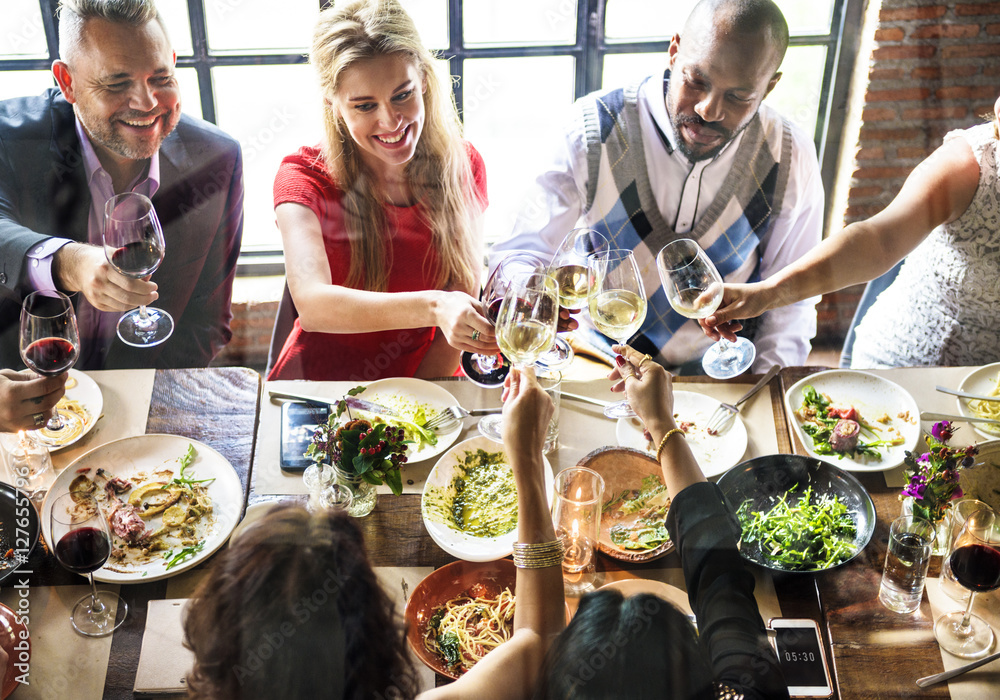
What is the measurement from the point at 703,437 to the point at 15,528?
1.19 metres

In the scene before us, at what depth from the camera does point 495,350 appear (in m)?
1.49

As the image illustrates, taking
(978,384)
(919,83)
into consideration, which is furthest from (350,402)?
(919,83)

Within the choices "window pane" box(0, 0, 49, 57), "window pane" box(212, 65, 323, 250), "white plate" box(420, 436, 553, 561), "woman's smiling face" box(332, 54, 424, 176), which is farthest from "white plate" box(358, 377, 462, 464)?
"window pane" box(0, 0, 49, 57)

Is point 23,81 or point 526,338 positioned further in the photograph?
point 23,81

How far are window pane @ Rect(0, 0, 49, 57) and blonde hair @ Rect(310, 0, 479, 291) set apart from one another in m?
0.71

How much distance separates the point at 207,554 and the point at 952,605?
3.80ft

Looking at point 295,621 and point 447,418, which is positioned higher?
point 295,621

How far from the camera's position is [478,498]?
4.25ft

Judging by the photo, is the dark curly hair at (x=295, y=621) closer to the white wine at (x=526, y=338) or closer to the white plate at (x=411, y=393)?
the white wine at (x=526, y=338)

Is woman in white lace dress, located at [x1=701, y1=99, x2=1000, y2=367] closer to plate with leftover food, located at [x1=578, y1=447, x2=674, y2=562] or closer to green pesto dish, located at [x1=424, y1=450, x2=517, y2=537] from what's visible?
plate with leftover food, located at [x1=578, y1=447, x2=674, y2=562]

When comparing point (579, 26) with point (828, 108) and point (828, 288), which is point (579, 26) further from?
point (828, 288)

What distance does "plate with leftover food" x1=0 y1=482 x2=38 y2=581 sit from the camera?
117 cm

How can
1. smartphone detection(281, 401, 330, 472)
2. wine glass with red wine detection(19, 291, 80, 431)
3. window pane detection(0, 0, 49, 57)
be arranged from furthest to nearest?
window pane detection(0, 0, 49, 57) < smartphone detection(281, 401, 330, 472) < wine glass with red wine detection(19, 291, 80, 431)

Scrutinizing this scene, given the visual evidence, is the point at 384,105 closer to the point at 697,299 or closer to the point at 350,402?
the point at 350,402
